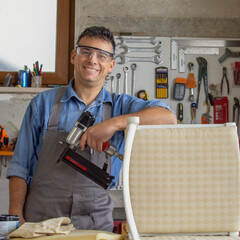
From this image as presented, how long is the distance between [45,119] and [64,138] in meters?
0.12

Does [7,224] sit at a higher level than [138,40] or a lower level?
lower

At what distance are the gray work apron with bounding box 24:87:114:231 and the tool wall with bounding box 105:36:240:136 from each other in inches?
60.2

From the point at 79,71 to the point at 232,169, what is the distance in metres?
0.93

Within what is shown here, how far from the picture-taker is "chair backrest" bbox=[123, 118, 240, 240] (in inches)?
35.6

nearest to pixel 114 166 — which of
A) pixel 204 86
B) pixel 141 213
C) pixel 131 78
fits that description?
pixel 141 213

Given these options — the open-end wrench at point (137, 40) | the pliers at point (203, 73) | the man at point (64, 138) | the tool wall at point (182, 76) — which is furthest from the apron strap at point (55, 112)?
the pliers at point (203, 73)

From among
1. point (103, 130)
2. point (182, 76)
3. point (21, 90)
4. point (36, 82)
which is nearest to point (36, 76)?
point (36, 82)

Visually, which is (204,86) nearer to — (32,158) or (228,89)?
(228,89)

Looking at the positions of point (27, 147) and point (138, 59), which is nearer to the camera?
point (27, 147)

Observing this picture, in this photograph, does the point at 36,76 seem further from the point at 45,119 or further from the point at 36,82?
the point at 45,119

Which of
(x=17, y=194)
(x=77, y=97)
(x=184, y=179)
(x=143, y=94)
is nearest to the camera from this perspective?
(x=184, y=179)

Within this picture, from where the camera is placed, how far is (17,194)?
154 centimetres

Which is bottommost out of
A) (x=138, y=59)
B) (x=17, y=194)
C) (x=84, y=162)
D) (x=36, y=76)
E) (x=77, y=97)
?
(x=17, y=194)

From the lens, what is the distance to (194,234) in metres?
0.91
